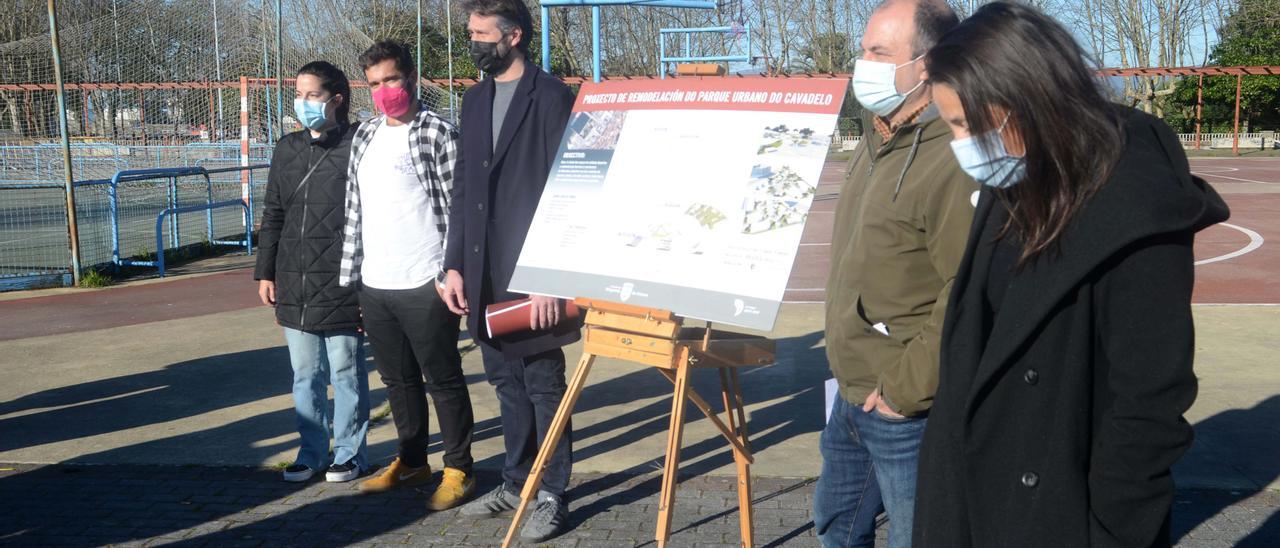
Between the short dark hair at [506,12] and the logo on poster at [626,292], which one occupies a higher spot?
the short dark hair at [506,12]

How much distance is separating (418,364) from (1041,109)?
355 cm

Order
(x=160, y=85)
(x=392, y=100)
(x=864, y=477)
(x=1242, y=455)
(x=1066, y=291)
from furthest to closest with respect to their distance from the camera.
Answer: (x=160, y=85), (x=1242, y=455), (x=392, y=100), (x=864, y=477), (x=1066, y=291)

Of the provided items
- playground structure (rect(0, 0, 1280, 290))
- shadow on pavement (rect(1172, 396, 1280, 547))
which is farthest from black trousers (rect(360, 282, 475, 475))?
playground structure (rect(0, 0, 1280, 290))

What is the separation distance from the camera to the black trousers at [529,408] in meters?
4.51

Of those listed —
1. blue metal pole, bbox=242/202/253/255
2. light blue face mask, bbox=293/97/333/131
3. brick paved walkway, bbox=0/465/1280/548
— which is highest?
light blue face mask, bbox=293/97/333/131

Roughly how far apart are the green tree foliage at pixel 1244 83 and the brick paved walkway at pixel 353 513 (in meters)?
39.3

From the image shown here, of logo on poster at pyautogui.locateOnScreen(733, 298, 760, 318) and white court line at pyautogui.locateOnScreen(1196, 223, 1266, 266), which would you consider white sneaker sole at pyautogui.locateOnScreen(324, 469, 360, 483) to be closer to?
logo on poster at pyautogui.locateOnScreen(733, 298, 760, 318)

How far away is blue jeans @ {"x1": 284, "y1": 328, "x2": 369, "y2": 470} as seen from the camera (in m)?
5.04

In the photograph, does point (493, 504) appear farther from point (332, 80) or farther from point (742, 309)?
point (332, 80)

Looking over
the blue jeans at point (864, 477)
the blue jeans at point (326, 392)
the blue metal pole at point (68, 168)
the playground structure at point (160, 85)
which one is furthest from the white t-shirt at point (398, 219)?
the playground structure at point (160, 85)

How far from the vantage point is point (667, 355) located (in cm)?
369

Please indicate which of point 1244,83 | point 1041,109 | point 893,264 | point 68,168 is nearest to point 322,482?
point 893,264

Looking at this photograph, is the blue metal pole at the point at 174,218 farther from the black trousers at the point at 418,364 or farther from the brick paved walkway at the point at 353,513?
the black trousers at the point at 418,364

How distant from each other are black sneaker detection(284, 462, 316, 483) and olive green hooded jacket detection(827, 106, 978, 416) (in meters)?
3.17
